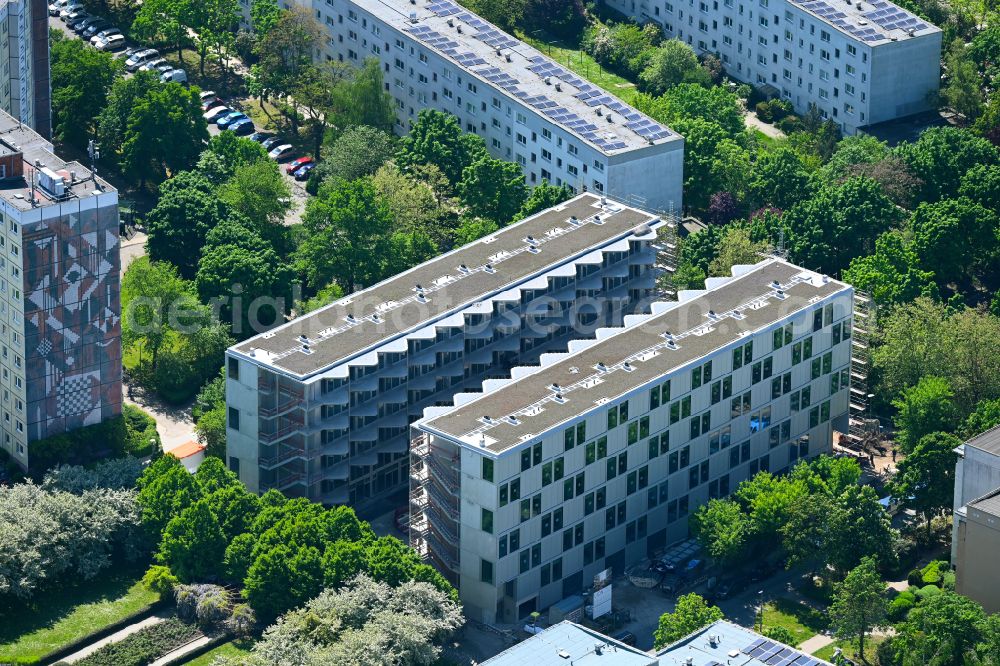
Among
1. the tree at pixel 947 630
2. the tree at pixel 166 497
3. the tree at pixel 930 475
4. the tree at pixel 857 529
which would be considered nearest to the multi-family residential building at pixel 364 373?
the tree at pixel 166 497

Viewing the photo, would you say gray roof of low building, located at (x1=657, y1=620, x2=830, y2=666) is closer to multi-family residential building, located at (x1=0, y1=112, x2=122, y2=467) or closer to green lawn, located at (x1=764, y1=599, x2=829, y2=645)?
green lawn, located at (x1=764, y1=599, x2=829, y2=645)

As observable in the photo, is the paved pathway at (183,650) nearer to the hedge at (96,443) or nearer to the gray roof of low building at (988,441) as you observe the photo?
the hedge at (96,443)

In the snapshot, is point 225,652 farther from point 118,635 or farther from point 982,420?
Result: point 982,420

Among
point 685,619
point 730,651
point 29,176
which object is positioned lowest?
point 685,619

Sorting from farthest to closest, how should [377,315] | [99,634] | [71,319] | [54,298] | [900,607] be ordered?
[377,315] → [71,319] → [54,298] → [900,607] → [99,634]

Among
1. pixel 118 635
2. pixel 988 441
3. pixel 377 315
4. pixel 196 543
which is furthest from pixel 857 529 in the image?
pixel 118 635

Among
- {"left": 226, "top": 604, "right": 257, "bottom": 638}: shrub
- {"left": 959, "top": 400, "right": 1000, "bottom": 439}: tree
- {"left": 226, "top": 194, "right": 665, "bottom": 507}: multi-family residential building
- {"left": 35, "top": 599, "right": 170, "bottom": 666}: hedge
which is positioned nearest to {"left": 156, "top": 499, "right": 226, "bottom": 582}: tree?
{"left": 35, "top": 599, "right": 170, "bottom": 666}: hedge

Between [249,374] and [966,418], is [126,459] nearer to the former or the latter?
[249,374]
